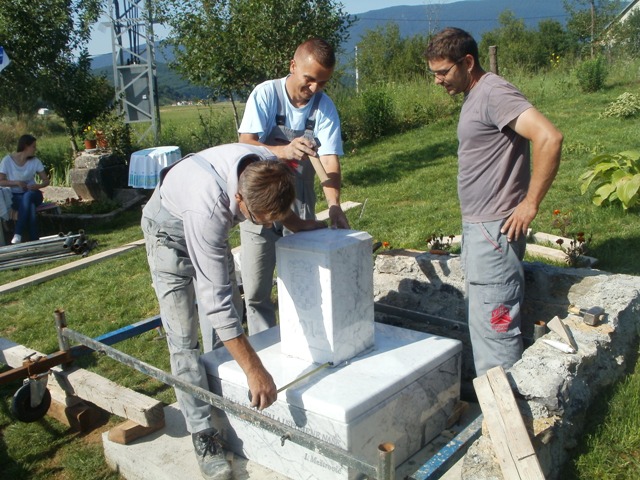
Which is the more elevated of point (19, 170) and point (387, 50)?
point (387, 50)

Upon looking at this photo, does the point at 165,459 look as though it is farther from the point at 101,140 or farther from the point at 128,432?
the point at 101,140

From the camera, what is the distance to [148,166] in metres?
10.3

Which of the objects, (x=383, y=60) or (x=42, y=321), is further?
(x=383, y=60)

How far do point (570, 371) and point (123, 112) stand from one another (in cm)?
1255

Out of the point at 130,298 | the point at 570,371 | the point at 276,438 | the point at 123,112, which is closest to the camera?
the point at 570,371

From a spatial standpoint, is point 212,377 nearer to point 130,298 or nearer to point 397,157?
point 130,298

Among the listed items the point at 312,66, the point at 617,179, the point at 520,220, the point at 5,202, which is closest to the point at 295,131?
the point at 312,66

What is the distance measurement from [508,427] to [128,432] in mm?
2072

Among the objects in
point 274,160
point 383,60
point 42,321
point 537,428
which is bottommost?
point 42,321

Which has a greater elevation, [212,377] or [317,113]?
[317,113]

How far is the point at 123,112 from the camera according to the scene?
13.7 meters

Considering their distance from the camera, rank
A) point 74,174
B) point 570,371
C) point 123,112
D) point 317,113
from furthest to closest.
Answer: point 123,112, point 74,174, point 317,113, point 570,371

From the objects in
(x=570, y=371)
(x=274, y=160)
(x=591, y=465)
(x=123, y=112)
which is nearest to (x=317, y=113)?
(x=274, y=160)

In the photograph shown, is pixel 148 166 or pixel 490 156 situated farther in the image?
pixel 148 166
